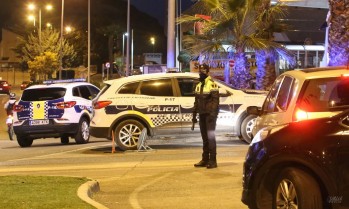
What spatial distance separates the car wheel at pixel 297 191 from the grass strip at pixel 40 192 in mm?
2440

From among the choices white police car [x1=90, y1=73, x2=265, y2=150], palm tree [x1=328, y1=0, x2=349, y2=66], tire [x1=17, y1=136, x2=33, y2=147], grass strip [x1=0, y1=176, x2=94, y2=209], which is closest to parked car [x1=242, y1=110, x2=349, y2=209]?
grass strip [x1=0, y1=176, x2=94, y2=209]

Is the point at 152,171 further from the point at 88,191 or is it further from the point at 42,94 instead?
the point at 42,94

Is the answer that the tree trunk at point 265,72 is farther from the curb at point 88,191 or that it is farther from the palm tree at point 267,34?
the curb at point 88,191

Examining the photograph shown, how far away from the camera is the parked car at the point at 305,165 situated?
5262 millimetres

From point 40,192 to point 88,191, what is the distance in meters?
0.69

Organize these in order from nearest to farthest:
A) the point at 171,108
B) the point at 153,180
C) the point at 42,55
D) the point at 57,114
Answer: the point at 153,180, the point at 171,108, the point at 57,114, the point at 42,55

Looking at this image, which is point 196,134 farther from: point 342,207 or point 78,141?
point 342,207

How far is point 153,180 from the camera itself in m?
9.48

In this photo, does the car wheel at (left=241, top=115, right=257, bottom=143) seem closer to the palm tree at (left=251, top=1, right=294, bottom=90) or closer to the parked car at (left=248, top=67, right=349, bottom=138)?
the palm tree at (left=251, top=1, right=294, bottom=90)

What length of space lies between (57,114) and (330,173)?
11940 millimetres

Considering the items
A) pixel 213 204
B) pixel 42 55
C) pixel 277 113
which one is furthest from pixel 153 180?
pixel 42 55

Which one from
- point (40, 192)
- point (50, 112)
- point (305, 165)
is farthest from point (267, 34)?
point (305, 165)

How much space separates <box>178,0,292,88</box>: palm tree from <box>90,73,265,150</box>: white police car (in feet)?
17.3

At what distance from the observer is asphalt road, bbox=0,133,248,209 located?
803 cm
